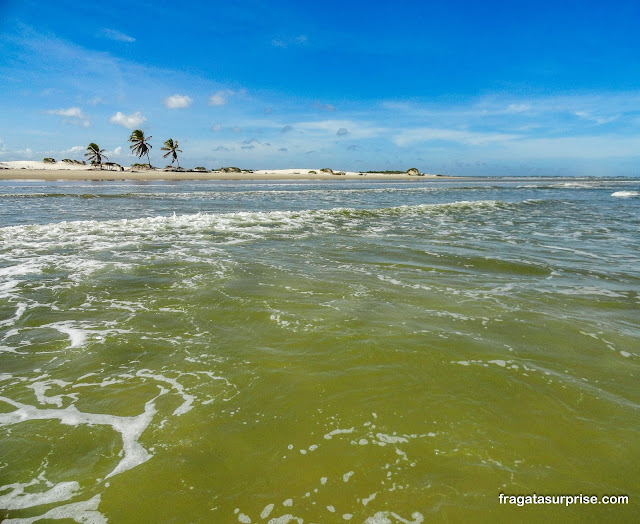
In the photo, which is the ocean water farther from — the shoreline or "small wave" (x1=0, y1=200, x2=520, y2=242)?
the shoreline

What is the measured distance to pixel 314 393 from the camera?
3.37m

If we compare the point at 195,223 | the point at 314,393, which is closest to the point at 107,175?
the point at 195,223

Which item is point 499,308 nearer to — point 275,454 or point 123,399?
point 275,454

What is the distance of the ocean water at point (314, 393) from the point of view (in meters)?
2.38

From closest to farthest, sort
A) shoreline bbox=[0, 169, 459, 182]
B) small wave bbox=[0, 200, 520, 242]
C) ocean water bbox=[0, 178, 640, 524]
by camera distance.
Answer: ocean water bbox=[0, 178, 640, 524]
small wave bbox=[0, 200, 520, 242]
shoreline bbox=[0, 169, 459, 182]

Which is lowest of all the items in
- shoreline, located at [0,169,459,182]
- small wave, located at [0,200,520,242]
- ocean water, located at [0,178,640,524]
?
ocean water, located at [0,178,640,524]

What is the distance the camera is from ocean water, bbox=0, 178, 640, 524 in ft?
7.79

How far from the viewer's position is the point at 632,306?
5668 millimetres

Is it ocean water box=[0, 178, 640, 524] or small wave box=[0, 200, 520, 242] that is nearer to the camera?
Result: ocean water box=[0, 178, 640, 524]

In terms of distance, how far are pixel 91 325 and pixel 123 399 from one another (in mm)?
2082

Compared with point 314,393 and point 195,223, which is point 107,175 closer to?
point 195,223

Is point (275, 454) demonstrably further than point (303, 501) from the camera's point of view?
Yes

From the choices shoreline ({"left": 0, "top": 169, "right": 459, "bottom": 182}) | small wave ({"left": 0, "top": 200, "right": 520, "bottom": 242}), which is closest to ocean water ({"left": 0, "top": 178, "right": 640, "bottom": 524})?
small wave ({"left": 0, "top": 200, "right": 520, "bottom": 242})

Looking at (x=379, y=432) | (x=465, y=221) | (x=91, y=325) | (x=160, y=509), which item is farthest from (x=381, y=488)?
(x=465, y=221)
